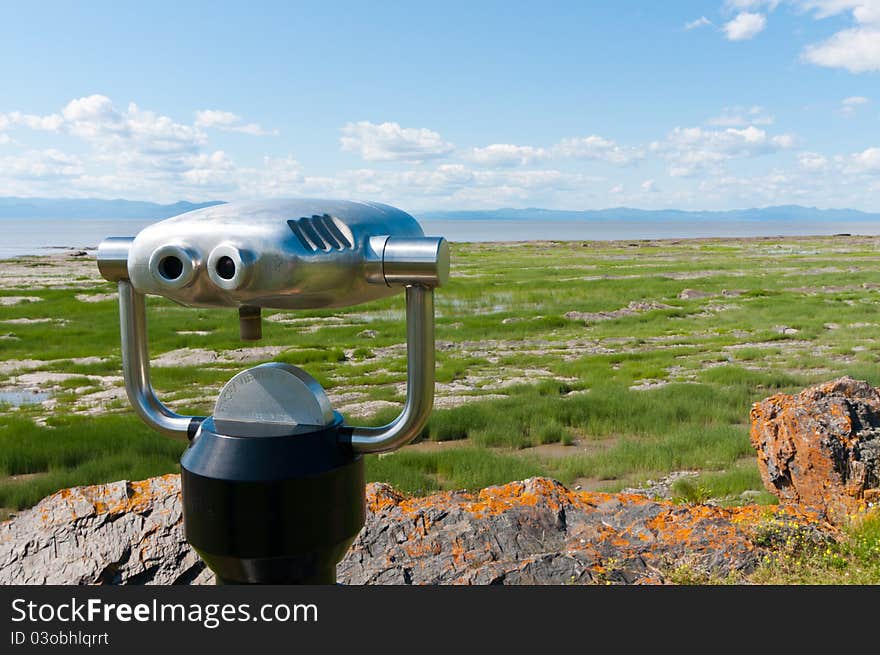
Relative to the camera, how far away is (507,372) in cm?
1284

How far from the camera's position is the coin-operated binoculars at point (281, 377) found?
5.71 feet

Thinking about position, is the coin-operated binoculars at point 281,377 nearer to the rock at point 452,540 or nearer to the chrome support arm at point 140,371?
the chrome support arm at point 140,371

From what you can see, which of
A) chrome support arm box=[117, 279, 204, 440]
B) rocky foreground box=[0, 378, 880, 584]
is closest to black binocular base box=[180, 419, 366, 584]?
chrome support arm box=[117, 279, 204, 440]

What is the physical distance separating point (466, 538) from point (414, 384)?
166 centimetres

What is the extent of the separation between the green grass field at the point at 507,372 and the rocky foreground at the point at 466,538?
7.54 ft

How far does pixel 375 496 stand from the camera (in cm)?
374

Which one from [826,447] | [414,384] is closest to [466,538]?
[414,384]

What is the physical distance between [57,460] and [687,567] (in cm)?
655

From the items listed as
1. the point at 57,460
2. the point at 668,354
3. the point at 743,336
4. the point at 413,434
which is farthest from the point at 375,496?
the point at 743,336

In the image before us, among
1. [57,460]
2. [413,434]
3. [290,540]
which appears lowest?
[57,460]

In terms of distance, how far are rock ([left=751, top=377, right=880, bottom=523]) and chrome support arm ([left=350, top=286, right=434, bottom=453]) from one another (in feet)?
11.0

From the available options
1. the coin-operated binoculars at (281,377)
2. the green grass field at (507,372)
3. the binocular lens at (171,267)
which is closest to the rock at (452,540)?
the coin-operated binoculars at (281,377)

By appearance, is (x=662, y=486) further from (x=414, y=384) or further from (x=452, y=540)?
(x=414, y=384)

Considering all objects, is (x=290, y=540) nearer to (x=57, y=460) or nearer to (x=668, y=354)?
(x=57, y=460)
